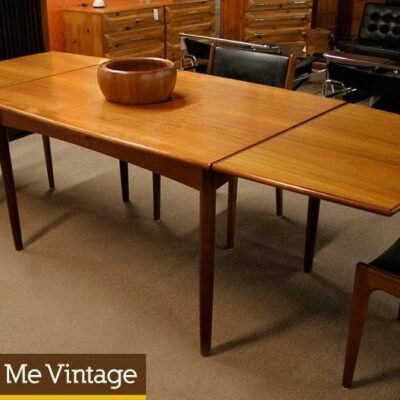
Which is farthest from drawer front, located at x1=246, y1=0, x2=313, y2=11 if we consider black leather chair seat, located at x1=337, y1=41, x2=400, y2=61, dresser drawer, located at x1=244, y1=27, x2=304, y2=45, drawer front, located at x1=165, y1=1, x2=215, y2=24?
black leather chair seat, located at x1=337, y1=41, x2=400, y2=61

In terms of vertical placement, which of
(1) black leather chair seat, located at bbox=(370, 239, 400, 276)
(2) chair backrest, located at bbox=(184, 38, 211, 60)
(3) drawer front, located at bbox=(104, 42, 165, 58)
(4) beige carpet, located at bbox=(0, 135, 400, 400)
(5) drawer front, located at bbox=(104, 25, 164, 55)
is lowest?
(4) beige carpet, located at bbox=(0, 135, 400, 400)

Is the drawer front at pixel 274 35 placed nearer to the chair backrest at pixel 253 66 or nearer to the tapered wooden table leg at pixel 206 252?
the chair backrest at pixel 253 66

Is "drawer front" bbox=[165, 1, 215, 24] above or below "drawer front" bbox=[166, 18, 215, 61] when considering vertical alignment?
above

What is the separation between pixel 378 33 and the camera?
16.5ft

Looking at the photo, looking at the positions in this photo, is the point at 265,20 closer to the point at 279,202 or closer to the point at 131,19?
the point at 131,19

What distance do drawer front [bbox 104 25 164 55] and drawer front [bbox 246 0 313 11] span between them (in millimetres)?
1112

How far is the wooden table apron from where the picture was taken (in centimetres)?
153

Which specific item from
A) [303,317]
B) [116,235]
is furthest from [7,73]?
[303,317]

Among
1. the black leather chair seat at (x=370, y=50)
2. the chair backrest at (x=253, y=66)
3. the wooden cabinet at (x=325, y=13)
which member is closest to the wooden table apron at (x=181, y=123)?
the chair backrest at (x=253, y=66)

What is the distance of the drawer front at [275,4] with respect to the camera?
17.7 feet

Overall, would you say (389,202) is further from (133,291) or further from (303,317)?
(133,291)

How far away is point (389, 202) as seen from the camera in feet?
3.94

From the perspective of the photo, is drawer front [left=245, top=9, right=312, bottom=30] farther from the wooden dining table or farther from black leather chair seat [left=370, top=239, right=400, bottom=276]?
black leather chair seat [left=370, top=239, right=400, bottom=276]

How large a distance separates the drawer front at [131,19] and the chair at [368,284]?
3.32 metres
